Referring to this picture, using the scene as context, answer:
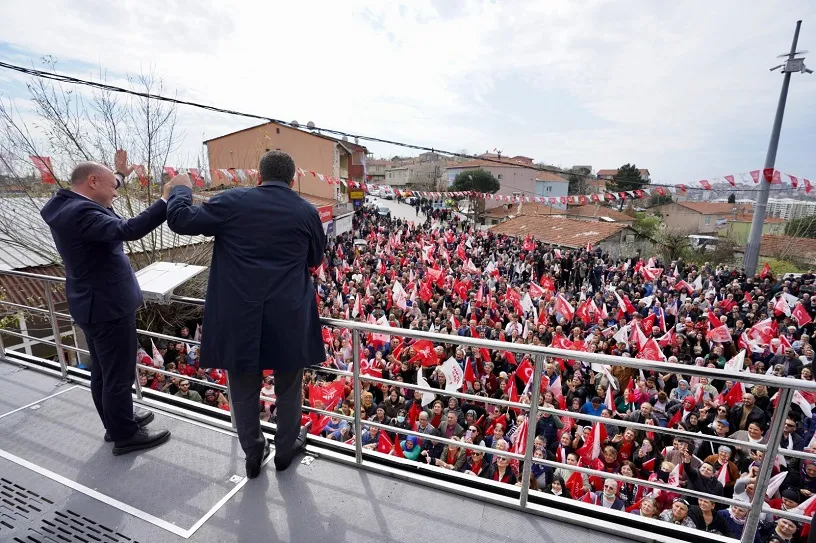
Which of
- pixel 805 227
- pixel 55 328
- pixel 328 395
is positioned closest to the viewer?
pixel 55 328

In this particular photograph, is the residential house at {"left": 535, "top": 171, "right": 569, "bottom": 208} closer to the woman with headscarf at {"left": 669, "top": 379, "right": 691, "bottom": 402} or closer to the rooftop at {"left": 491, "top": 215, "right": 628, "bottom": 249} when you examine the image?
the rooftop at {"left": 491, "top": 215, "right": 628, "bottom": 249}

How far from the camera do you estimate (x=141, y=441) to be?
9.03 feet

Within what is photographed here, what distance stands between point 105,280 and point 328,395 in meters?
3.96

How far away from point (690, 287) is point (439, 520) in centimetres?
1406

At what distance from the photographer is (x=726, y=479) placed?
4.65m

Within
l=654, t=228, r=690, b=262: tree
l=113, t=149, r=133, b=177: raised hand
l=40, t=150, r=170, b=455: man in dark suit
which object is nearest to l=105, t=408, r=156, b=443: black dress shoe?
l=40, t=150, r=170, b=455: man in dark suit

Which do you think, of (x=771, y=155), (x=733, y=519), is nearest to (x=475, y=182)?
(x=771, y=155)

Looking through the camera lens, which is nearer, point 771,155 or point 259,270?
point 259,270

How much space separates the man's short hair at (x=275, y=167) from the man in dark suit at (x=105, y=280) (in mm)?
548

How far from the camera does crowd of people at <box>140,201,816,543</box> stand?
4.38 m

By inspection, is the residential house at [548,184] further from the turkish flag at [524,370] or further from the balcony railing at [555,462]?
the balcony railing at [555,462]

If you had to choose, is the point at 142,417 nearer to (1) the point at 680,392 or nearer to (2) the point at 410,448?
(2) the point at 410,448

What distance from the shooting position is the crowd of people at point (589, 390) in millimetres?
4383

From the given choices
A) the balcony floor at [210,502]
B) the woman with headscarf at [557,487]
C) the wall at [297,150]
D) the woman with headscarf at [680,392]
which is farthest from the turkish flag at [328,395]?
the wall at [297,150]
